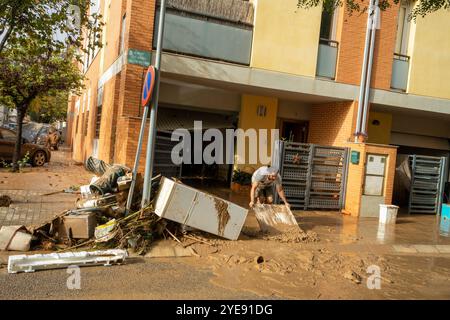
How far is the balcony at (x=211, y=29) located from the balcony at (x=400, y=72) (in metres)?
4.76

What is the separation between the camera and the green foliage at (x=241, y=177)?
42.7ft

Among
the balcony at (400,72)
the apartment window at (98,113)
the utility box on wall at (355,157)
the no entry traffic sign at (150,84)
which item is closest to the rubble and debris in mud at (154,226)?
the no entry traffic sign at (150,84)

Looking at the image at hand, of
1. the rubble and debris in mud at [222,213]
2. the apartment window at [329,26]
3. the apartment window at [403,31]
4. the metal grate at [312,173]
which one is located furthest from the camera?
the apartment window at [403,31]

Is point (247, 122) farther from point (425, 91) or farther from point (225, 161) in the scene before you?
point (425, 91)

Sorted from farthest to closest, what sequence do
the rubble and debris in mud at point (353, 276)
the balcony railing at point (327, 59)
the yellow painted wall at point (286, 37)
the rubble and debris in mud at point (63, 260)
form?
the balcony railing at point (327, 59)
the yellow painted wall at point (286, 37)
the rubble and debris in mud at point (353, 276)
the rubble and debris in mud at point (63, 260)

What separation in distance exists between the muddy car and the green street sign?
887cm

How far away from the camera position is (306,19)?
38.9ft

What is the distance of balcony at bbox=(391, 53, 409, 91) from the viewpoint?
42.3 ft

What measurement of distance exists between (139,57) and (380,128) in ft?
30.7

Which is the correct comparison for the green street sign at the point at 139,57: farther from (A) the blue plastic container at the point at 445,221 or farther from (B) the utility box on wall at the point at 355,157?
(A) the blue plastic container at the point at 445,221

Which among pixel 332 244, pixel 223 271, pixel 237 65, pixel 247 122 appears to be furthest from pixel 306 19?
pixel 223 271

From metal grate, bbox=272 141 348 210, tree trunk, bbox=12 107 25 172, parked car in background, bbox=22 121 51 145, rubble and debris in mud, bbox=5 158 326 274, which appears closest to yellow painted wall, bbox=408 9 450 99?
metal grate, bbox=272 141 348 210

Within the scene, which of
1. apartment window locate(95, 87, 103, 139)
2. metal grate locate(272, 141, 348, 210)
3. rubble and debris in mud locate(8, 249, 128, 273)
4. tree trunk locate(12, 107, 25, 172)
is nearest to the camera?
rubble and debris in mud locate(8, 249, 128, 273)

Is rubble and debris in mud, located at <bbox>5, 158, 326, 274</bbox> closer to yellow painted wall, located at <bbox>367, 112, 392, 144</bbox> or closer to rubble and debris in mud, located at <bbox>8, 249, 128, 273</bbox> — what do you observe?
rubble and debris in mud, located at <bbox>8, 249, 128, 273</bbox>
